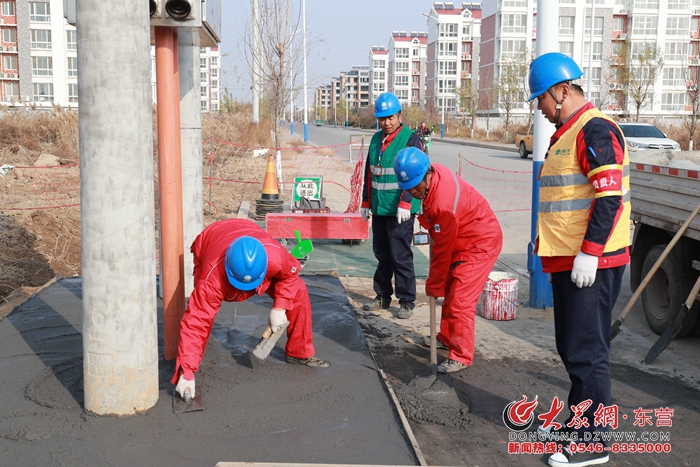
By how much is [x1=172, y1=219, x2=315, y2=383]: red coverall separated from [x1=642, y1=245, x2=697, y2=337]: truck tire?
3.20 meters

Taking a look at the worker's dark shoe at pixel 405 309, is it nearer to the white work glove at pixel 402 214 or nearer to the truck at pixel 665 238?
the white work glove at pixel 402 214

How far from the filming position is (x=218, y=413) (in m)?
3.94

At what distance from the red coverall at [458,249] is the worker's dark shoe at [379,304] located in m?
1.49

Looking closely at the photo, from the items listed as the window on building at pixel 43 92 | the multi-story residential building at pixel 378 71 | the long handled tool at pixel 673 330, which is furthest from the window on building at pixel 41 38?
the multi-story residential building at pixel 378 71

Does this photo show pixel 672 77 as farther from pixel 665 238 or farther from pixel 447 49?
pixel 665 238

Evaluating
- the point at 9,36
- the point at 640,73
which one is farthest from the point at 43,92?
the point at 640,73

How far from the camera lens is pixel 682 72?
67938mm

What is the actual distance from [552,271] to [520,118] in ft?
209

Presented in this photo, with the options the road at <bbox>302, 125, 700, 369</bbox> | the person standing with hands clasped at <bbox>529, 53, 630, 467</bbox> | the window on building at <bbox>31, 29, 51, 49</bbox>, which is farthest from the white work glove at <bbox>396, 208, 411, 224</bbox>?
the window on building at <bbox>31, 29, 51, 49</bbox>

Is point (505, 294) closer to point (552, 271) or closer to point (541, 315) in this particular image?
point (541, 315)

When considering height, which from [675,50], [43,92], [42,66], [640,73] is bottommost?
[43,92]

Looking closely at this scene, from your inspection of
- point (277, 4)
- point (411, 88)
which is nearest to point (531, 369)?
point (277, 4)

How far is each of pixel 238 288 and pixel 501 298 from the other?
3.12 meters

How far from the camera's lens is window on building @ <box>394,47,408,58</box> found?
11325 centimetres
